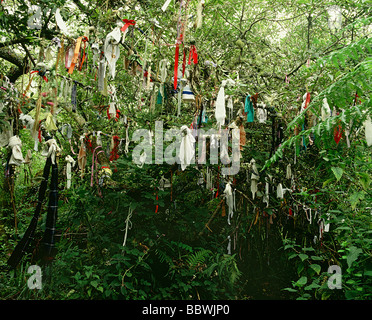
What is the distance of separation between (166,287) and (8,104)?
8.74 ft

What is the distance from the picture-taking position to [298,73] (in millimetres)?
4020

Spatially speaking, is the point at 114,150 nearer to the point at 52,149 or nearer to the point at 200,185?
the point at 52,149

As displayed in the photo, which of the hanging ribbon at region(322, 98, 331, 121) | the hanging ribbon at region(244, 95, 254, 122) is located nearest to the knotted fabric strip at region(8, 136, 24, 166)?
the hanging ribbon at region(244, 95, 254, 122)

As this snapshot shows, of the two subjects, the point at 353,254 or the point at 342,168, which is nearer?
the point at 353,254

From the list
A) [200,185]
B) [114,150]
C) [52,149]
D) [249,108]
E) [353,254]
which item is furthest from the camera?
[200,185]

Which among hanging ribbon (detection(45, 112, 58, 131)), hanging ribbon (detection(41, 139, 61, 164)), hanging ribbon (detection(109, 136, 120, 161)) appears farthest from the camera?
hanging ribbon (detection(109, 136, 120, 161))

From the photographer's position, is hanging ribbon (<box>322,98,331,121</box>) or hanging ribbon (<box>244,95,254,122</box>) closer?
hanging ribbon (<box>322,98,331,121</box>)

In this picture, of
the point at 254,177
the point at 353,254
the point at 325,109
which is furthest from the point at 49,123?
the point at 353,254

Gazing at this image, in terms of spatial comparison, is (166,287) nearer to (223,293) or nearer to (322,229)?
(223,293)

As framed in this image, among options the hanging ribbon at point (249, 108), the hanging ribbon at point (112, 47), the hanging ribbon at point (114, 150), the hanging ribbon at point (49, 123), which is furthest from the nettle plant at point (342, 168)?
the hanging ribbon at point (49, 123)

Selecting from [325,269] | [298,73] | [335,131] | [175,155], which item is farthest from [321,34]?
[325,269]

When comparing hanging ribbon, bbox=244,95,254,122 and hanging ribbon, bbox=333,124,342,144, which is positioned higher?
hanging ribbon, bbox=244,95,254,122

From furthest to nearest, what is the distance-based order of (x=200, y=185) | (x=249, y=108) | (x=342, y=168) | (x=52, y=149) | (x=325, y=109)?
(x=200, y=185) → (x=52, y=149) → (x=249, y=108) → (x=342, y=168) → (x=325, y=109)
